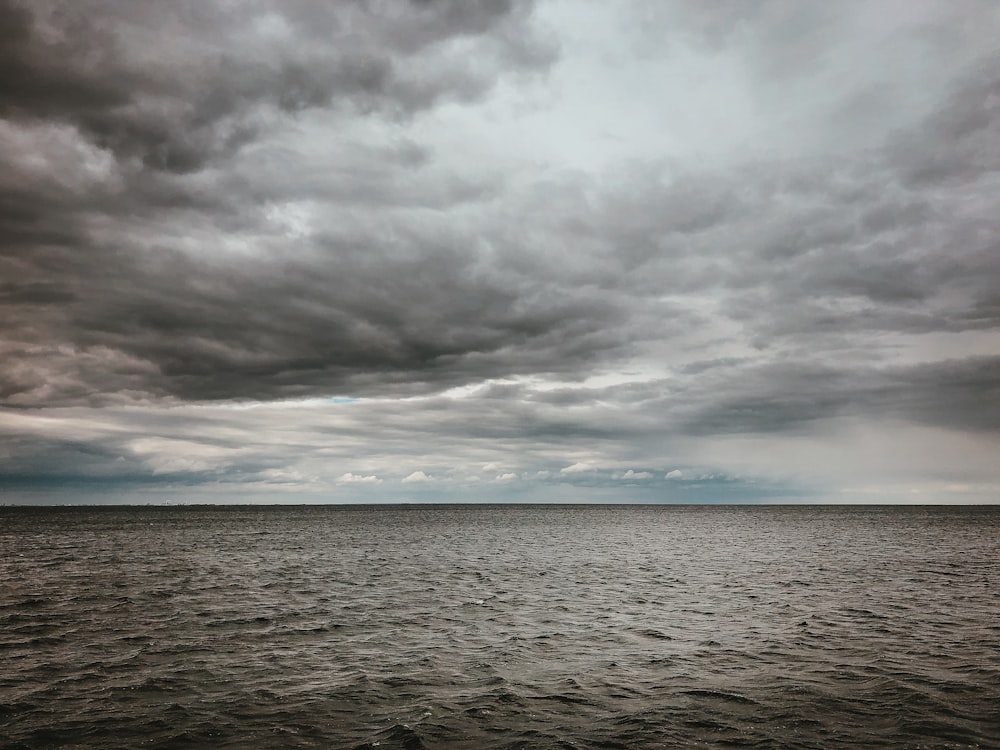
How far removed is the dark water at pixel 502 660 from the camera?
716 inches

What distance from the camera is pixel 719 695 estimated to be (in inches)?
834

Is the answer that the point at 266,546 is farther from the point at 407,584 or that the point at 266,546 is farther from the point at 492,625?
the point at 492,625

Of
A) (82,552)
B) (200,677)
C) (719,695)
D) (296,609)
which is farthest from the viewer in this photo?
(82,552)

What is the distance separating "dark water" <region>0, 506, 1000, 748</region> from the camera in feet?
59.7

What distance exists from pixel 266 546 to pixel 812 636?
83731 millimetres

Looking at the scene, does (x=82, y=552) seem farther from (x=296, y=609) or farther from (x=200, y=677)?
(x=200, y=677)

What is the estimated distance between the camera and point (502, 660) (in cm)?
2631

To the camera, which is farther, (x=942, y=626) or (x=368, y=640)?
(x=942, y=626)

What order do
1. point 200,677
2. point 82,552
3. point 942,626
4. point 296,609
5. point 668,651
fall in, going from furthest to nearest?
1. point 82,552
2. point 296,609
3. point 942,626
4. point 668,651
5. point 200,677

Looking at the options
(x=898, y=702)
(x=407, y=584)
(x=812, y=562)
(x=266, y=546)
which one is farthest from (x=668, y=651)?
(x=266, y=546)

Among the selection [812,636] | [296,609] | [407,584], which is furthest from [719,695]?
[407,584]

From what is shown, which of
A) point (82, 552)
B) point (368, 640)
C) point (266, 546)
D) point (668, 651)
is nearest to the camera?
point (668, 651)

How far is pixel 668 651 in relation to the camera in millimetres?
27484

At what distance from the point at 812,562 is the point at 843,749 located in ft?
193
